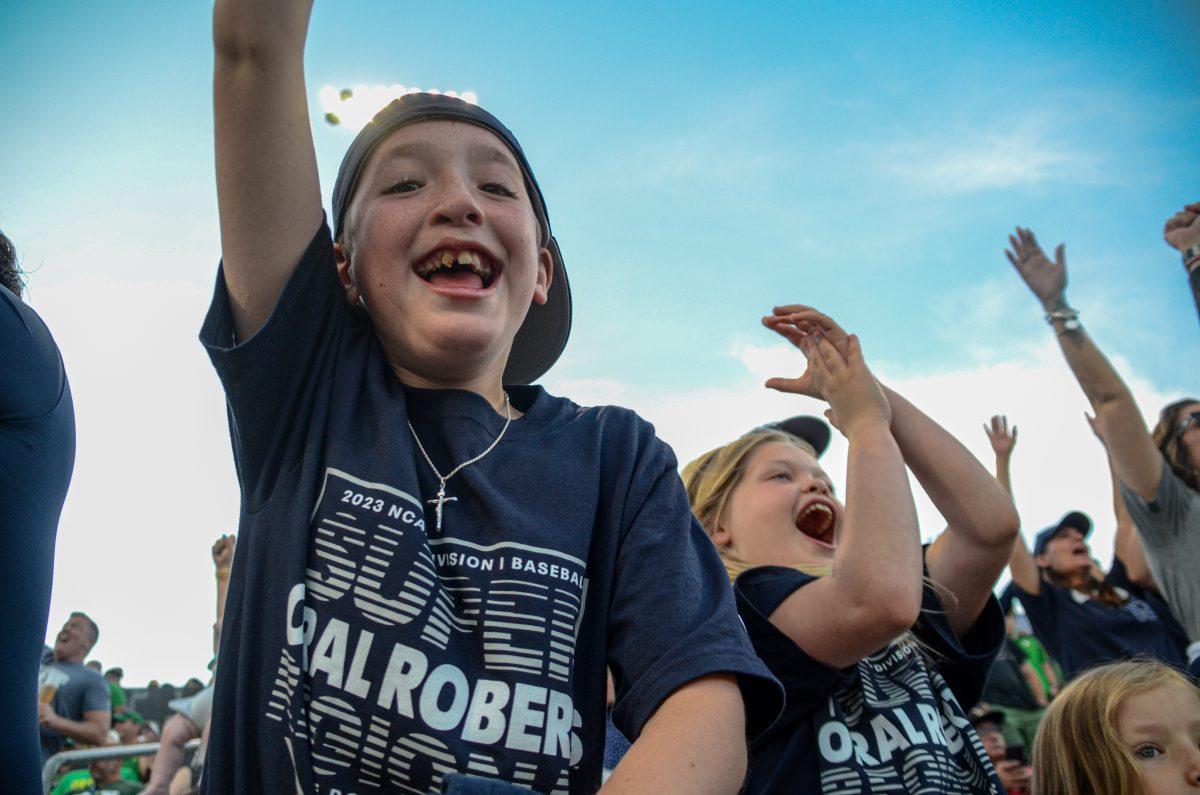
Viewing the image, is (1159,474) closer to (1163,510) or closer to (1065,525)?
(1163,510)

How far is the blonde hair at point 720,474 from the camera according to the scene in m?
2.53

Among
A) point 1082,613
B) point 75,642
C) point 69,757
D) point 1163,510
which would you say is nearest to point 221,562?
Answer: point 69,757

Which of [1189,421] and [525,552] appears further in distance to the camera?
[1189,421]

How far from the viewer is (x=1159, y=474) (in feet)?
10.8

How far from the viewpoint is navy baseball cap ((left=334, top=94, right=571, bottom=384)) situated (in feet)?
4.67

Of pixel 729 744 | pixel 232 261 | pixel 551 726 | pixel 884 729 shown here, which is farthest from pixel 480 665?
pixel 884 729

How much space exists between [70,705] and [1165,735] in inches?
273

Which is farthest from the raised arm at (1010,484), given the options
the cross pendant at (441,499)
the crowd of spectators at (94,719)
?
the crowd of spectators at (94,719)

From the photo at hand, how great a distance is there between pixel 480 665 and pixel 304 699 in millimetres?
213

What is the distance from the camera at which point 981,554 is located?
217 cm

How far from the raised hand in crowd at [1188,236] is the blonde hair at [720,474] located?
1.96 metres

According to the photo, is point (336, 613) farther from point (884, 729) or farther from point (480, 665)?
point (884, 729)

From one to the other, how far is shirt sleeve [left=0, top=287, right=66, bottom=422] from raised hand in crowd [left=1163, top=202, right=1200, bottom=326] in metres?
3.83

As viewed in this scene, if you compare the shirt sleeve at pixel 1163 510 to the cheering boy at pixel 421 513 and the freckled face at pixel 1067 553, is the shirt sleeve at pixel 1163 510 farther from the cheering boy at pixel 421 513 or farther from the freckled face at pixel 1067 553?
the cheering boy at pixel 421 513
